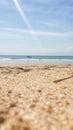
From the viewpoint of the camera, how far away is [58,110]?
11.2 feet

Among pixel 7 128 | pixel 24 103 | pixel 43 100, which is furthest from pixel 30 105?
pixel 7 128

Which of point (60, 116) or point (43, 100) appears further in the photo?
point (43, 100)

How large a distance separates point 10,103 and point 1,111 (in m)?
0.49

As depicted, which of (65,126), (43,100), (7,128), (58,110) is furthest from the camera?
(43,100)

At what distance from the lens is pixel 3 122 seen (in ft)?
9.00

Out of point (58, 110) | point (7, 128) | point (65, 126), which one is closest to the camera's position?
point (7, 128)

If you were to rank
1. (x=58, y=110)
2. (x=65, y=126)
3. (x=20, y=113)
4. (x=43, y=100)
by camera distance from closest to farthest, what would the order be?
(x=65, y=126)
(x=20, y=113)
(x=58, y=110)
(x=43, y=100)

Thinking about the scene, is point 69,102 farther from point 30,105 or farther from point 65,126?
point 65,126

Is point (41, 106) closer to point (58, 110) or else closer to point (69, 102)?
point (58, 110)

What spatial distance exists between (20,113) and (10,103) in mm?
586

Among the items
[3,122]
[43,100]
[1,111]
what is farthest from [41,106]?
[3,122]

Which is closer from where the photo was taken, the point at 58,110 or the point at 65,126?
the point at 65,126

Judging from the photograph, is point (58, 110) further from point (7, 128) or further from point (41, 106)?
point (7, 128)

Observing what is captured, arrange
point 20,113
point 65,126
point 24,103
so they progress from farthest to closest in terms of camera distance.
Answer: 1. point 24,103
2. point 20,113
3. point 65,126
